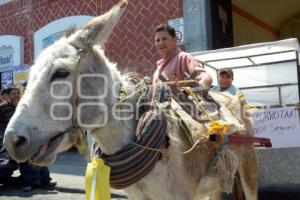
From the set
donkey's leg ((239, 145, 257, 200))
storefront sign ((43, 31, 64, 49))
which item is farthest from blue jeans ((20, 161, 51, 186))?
donkey's leg ((239, 145, 257, 200))

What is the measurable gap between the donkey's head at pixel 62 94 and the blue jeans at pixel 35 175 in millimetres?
5149

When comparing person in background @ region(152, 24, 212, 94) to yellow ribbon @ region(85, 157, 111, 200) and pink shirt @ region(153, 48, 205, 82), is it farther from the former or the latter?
yellow ribbon @ region(85, 157, 111, 200)


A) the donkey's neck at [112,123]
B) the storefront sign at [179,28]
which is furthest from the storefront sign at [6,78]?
the donkey's neck at [112,123]

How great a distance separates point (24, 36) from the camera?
37.1ft

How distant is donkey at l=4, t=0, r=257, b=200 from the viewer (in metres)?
2.68

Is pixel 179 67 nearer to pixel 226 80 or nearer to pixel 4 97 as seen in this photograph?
pixel 226 80

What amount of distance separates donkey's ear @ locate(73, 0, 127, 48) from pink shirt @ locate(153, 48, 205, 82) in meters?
1.13

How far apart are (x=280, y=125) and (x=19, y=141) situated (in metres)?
3.85

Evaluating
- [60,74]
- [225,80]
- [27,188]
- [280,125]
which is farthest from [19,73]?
[60,74]

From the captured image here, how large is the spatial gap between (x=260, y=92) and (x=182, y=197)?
3166mm

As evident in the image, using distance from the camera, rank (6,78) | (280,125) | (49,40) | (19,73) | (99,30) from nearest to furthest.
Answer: (99,30) → (280,125) → (49,40) → (19,73) → (6,78)

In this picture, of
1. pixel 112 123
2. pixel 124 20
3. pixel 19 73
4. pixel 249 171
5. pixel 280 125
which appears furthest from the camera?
pixel 19 73

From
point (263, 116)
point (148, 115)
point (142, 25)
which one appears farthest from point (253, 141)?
point (142, 25)

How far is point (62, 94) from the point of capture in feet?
9.23
